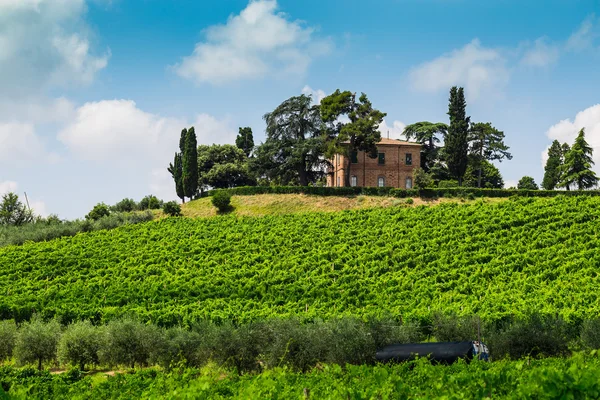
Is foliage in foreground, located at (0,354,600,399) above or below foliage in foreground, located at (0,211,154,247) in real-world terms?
below

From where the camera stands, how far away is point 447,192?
5197 cm

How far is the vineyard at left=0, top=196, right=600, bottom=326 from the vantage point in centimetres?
2811

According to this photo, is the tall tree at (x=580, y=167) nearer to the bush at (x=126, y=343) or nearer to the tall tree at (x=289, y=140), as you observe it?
the tall tree at (x=289, y=140)

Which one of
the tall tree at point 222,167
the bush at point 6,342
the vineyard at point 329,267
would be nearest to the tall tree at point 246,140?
the tall tree at point 222,167

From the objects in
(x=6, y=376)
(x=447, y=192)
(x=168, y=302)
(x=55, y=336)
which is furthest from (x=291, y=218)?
(x=6, y=376)

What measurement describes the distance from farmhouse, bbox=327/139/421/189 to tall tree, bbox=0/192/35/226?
36793mm

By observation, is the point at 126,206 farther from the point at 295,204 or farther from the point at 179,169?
the point at 295,204

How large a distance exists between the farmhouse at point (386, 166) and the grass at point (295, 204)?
11.0m

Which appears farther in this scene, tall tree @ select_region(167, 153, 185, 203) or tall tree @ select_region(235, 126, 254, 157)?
tall tree @ select_region(235, 126, 254, 157)

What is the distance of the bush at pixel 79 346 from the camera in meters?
21.8

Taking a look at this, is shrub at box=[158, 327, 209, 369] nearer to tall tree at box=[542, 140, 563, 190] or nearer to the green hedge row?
the green hedge row

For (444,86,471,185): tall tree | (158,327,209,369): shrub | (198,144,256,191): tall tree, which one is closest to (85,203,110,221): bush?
(198,144,256,191): tall tree

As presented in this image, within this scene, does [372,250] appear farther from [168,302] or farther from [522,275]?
[168,302]

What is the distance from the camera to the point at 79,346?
71.8ft
